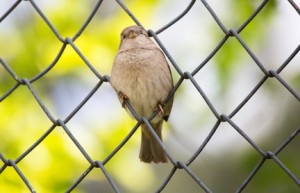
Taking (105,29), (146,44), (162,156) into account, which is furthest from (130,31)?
(162,156)

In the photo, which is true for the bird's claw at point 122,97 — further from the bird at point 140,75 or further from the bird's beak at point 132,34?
the bird's beak at point 132,34

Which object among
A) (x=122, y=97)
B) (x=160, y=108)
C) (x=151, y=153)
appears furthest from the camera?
(x=151, y=153)

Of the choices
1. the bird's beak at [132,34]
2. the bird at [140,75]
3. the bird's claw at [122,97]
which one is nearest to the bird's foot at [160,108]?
the bird at [140,75]

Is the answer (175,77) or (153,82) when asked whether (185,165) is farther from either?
(175,77)

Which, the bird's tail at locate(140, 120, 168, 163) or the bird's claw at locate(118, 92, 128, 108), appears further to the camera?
the bird's tail at locate(140, 120, 168, 163)

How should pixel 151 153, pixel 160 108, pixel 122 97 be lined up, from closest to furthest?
pixel 160 108 → pixel 122 97 → pixel 151 153

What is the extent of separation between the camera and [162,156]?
109 inches

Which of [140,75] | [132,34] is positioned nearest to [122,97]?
[140,75]

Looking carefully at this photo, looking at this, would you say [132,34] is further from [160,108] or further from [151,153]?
[151,153]

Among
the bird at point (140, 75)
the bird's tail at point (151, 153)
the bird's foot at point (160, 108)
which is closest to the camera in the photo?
the bird's foot at point (160, 108)

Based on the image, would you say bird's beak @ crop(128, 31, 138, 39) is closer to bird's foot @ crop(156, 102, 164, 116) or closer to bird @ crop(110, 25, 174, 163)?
bird @ crop(110, 25, 174, 163)

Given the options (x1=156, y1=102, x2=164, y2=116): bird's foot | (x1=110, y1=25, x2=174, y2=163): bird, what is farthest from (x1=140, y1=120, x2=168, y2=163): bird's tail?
(x1=156, y1=102, x2=164, y2=116): bird's foot

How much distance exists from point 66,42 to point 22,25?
80 centimetres

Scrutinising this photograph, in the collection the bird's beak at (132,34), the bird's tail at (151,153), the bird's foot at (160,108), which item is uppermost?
the bird's beak at (132,34)
